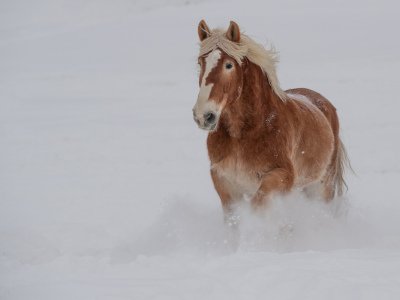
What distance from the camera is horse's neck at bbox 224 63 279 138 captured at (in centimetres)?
582

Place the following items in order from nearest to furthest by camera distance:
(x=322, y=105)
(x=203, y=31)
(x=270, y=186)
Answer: (x=270, y=186), (x=203, y=31), (x=322, y=105)

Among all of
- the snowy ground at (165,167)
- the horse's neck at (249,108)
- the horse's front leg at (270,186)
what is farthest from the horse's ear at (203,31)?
the snowy ground at (165,167)

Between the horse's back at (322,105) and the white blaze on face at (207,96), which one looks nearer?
the white blaze on face at (207,96)

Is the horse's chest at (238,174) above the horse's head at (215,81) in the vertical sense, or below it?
below

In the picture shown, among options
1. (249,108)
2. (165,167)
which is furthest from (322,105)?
(165,167)

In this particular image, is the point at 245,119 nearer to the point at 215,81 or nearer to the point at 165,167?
the point at 215,81

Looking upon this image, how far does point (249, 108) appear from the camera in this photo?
5.86 metres

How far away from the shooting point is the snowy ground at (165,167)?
166 inches

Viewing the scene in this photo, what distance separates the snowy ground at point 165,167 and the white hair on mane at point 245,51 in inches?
45.1

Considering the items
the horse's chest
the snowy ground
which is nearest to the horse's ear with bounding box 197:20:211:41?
the horse's chest

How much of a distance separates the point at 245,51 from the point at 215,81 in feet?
1.59

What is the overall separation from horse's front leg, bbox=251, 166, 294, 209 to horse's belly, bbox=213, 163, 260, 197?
0.14m

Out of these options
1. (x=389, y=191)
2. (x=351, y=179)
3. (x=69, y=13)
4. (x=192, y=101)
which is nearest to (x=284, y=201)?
(x=389, y=191)

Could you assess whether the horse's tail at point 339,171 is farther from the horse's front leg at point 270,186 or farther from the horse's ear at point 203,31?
the horse's ear at point 203,31
